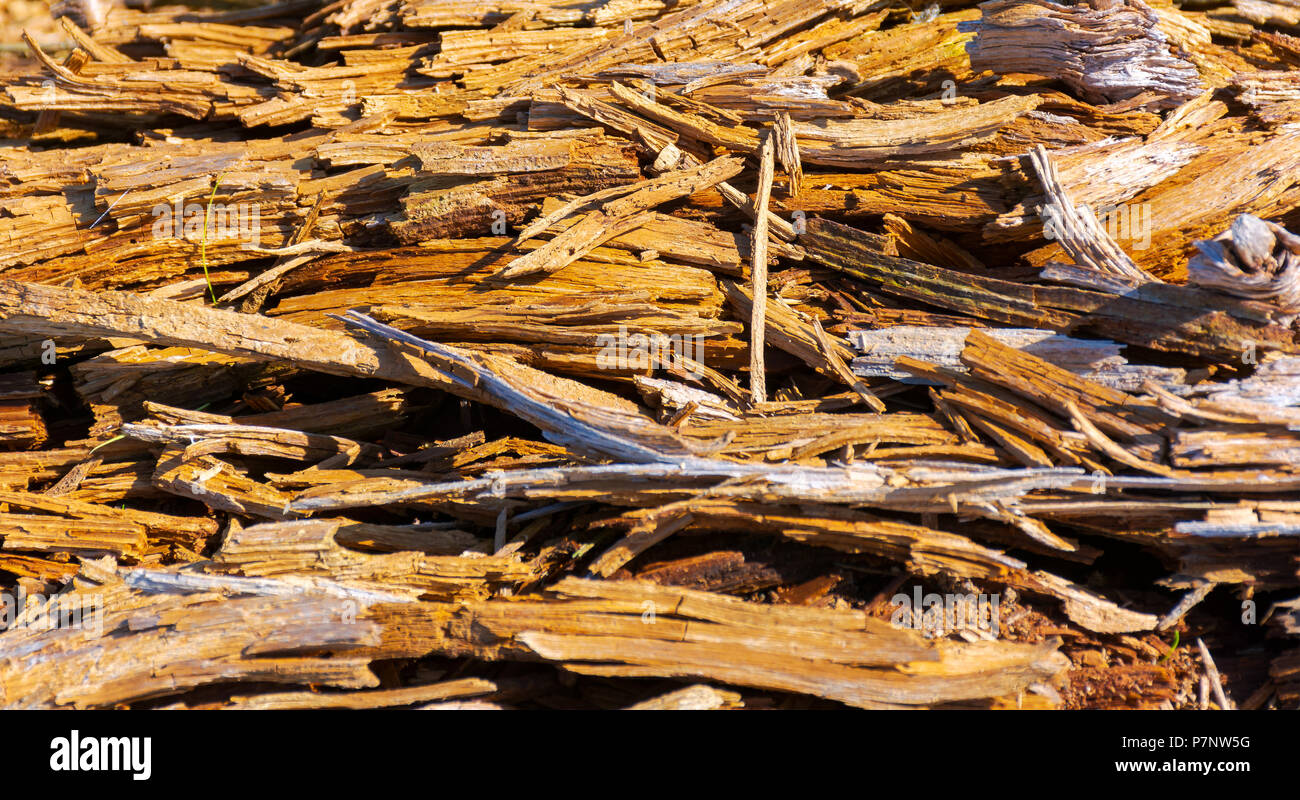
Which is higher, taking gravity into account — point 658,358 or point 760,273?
point 760,273

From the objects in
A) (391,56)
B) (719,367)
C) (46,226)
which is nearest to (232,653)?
(719,367)

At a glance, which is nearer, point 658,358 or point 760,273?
point 658,358

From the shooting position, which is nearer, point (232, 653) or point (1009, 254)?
point (232, 653)

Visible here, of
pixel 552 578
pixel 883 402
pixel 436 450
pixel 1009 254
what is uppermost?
pixel 1009 254

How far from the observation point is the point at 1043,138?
5.62 metres

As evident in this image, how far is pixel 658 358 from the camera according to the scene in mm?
5031

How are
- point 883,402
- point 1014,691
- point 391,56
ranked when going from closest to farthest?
point 1014,691, point 883,402, point 391,56

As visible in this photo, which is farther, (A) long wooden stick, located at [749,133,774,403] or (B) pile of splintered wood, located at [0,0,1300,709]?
(A) long wooden stick, located at [749,133,774,403]

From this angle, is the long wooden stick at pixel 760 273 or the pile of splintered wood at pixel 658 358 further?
the long wooden stick at pixel 760 273

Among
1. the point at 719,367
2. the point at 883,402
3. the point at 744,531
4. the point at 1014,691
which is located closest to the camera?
the point at 1014,691

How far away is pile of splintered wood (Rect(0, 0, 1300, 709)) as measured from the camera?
4.23m

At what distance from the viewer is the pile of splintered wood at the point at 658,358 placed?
4.23m

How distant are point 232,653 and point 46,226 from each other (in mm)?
3675
